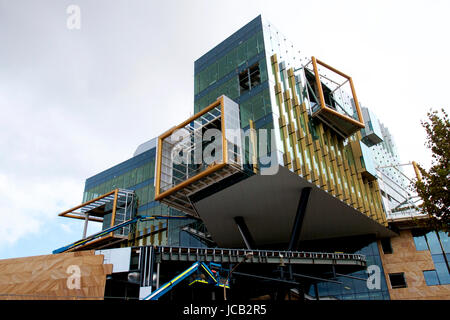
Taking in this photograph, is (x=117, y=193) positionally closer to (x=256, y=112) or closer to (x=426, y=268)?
(x=256, y=112)

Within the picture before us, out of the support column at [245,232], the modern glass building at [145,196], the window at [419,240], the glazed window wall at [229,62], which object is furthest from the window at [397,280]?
the glazed window wall at [229,62]

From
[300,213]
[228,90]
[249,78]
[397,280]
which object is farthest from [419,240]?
[228,90]

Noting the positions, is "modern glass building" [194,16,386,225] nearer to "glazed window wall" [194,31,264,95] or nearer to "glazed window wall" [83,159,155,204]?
"glazed window wall" [194,31,264,95]

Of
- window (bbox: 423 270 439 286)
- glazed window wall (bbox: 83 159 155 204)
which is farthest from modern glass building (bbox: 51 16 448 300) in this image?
glazed window wall (bbox: 83 159 155 204)

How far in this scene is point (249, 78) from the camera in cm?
4066

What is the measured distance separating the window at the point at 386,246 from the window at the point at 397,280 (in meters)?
3.00

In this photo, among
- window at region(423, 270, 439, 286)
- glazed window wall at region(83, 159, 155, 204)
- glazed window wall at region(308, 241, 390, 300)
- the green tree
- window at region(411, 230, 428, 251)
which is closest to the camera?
the green tree

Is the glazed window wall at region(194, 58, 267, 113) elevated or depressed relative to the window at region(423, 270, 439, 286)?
elevated

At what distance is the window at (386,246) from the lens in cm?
4713

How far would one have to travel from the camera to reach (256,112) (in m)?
37.7

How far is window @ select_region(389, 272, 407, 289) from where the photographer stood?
44375 mm

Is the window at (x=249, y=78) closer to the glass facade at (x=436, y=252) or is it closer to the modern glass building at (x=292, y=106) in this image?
the modern glass building at (x=292, y=106)

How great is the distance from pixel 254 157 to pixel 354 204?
14749 mm

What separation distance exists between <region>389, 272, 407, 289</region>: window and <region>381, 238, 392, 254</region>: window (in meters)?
3.00
